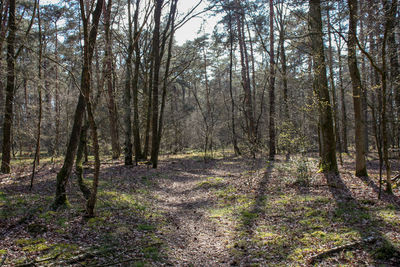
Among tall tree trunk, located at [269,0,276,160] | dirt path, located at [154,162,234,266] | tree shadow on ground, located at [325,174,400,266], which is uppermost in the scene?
tall tree trunk, located at [269,0,276,160]

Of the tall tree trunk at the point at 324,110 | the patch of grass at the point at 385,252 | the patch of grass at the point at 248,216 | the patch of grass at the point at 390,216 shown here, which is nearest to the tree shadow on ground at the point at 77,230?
the patch of grass at the point at 248,216

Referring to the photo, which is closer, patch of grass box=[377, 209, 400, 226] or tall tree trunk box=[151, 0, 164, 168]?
patch of grass box=[377, 209, 400, 226]

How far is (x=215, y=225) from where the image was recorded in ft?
21.1

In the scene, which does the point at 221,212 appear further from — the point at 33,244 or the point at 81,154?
the point at 33,244

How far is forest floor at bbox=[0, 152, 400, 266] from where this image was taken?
4379mm

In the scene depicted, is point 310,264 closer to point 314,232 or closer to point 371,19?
point 314,232

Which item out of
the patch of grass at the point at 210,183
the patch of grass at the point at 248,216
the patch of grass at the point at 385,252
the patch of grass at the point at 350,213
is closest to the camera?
the patch of grass at the point at 385,252

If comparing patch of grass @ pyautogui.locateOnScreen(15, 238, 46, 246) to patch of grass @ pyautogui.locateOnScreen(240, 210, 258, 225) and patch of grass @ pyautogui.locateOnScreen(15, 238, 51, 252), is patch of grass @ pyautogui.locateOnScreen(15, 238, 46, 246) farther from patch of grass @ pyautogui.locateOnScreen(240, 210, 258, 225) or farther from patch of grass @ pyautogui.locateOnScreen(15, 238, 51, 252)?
patch of grass @ pyautogui.locateOnScreen(240, 210, 258, 225)

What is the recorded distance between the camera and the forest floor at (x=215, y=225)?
438 centimetres

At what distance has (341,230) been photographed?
17.2 feet

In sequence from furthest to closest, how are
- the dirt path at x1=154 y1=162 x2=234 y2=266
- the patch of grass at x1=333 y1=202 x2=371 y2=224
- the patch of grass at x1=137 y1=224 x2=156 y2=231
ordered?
the patch of grass at x1=137 y1=224 x2=156 y2=231, the patch of grass at x1=333 y1=202 x2=371 y2=224, the dirt path at x1=154 y1=162 x2=234 y2=266

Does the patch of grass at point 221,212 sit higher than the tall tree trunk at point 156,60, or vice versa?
A: the tall tree trunk at point 156,60

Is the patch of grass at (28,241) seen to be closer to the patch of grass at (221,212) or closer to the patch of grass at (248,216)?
the patch of grass at (221,212)

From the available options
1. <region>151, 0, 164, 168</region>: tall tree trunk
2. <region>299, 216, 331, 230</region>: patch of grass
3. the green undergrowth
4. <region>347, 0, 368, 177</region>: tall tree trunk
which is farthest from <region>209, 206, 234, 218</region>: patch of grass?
→ <region>151, 0, 164, 168</region>: tall tree trunk
